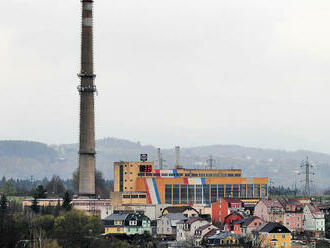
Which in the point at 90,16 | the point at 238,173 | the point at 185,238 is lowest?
the point at 185,238

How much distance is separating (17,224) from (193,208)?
3478 cm

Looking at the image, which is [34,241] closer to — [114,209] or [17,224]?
[17,224]

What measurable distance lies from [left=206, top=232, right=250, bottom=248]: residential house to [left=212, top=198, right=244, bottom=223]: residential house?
21.3 meters

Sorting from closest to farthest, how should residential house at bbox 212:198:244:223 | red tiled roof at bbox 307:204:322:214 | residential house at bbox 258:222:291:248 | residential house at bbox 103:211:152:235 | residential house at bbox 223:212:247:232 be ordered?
1. residential house at bbox 258:222:291:248
2. residential house at bbox 223:212:247:232
3. residential house at bbox 103:211:152:235
4. red tiled roof at bbox 307:204:322:214
5. residential house at bbox 212:198:244:223

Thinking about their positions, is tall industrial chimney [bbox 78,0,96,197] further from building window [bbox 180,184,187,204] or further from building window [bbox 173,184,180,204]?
building window [bbox 180,184,187,204]

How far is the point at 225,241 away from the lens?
97.2 metres

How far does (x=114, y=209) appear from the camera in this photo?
128125mm

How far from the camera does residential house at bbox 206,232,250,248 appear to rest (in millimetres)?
96488

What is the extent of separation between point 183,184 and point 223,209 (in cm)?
2146

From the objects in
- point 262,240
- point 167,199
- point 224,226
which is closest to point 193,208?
point 167,199

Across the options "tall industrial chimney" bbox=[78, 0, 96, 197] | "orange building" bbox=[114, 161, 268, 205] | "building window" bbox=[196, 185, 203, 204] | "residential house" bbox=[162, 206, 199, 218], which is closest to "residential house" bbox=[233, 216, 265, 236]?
"residential house" bbox=[162, 206, 199, 218]

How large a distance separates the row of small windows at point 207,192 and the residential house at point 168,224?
23.0 metres

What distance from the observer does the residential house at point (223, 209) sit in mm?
120825

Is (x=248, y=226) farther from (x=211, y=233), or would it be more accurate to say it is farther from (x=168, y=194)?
(x=168, y=194)
